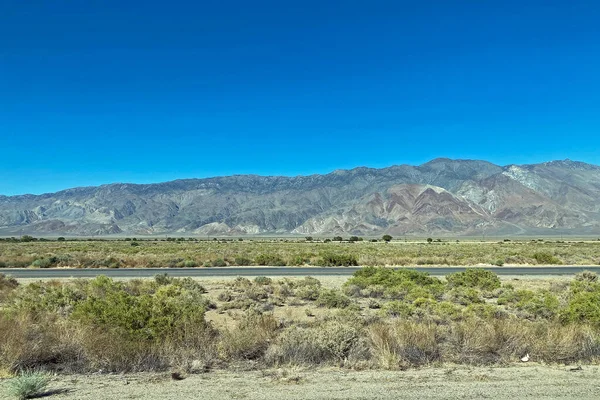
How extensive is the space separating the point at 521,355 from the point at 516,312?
7.15 meters

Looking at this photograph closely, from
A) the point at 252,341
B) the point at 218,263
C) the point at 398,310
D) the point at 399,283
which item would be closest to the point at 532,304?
the point at 398,310

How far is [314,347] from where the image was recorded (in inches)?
378

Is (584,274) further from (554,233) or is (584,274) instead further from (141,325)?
(554,233)

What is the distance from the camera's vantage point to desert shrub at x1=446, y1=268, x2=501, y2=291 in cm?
2267

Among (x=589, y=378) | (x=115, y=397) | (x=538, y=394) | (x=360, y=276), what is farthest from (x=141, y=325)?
(x=360, y=276)

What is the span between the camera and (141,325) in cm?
1102

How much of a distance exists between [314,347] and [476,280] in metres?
16.4

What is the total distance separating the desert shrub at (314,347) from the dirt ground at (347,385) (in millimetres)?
552

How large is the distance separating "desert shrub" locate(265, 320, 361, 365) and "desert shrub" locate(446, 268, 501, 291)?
47.9 feet

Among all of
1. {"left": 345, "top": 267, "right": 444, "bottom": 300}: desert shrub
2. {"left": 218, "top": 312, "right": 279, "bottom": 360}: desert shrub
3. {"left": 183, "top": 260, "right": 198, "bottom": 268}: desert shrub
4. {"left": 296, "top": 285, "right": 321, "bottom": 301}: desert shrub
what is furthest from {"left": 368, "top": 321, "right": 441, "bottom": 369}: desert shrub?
{"left": 183, "top": 260, "right": 198, "bottom": 268}: desert shrub

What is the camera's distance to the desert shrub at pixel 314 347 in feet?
30.9

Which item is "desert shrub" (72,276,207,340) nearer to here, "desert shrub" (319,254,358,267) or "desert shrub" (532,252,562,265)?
"desert shrub" (319,254,358,267)

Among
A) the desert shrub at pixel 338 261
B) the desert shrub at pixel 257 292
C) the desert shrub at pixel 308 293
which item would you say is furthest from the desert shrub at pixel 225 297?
the desert shrub at pixel 338 261

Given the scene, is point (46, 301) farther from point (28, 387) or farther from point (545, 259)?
point (545, 259)
